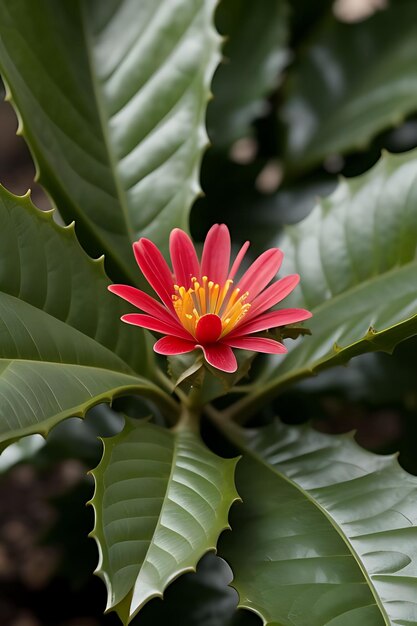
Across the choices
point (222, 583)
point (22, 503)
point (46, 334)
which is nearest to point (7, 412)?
point (46, 334)

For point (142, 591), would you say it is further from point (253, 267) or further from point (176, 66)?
point (176, 66)

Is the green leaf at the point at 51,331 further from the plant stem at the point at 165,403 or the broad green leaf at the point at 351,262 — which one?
the broad green leaf at the point at 351,262

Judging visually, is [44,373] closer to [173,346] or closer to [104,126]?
[173,346]

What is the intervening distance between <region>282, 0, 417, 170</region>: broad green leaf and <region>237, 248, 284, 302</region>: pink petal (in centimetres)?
38

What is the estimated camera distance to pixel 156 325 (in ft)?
1.98

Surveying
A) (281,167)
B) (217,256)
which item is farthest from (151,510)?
(281,167)

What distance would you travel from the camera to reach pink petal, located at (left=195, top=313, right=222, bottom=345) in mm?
588

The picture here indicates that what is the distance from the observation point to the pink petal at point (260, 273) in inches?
25.8

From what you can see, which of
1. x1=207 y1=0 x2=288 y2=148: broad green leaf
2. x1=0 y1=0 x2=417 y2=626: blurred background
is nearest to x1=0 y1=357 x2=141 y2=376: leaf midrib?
x1=0 y1=0 x2=417 y2=626: blurred background

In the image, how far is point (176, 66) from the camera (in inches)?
32.0

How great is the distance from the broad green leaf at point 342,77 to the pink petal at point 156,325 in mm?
459

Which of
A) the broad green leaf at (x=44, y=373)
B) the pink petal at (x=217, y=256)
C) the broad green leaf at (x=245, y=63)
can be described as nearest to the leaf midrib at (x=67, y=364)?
the broad green leaf at (x=44, y=373)

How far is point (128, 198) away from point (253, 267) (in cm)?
18

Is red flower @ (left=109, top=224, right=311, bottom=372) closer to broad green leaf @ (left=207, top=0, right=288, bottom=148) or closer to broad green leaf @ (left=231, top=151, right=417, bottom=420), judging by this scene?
broad green leaf @ (left=231, top=151, right=417, bottom=420)
